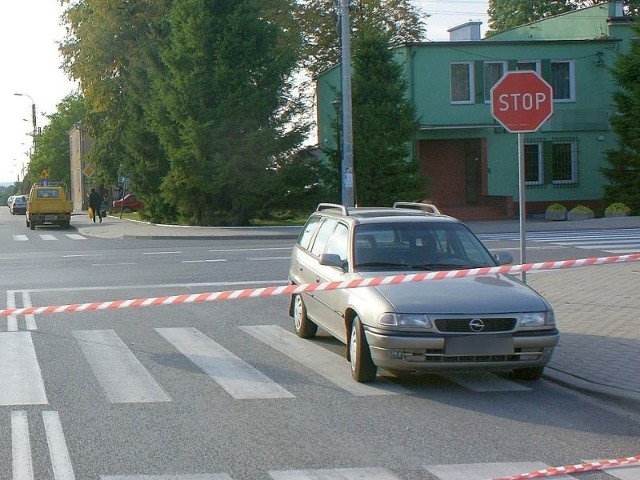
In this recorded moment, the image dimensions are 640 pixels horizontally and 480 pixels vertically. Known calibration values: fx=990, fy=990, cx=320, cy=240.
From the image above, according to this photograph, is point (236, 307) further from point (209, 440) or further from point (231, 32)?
point (231, 32)

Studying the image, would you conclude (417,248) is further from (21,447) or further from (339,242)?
(21,447)

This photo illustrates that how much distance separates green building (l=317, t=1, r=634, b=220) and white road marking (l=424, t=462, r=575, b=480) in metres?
33.5

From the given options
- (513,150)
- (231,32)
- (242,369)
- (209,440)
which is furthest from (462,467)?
(513,150)

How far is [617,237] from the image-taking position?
26859mm

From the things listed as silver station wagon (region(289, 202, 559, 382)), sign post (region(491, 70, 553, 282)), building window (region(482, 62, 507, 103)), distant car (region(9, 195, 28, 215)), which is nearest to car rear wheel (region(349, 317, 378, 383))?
silver station wagon (region(289, 202, 559, 382))

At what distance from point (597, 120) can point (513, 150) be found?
3.77m

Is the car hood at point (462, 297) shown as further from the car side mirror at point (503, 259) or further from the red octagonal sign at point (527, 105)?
the red octagonal sign at point (527, 105)

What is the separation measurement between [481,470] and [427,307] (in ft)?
7.77

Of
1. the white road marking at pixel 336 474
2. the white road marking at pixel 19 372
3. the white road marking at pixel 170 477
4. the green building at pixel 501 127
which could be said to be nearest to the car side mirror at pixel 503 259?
the white road marking at pixel 336 474

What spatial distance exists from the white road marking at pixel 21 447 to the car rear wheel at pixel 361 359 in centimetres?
287

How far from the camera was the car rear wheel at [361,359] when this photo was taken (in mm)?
8750

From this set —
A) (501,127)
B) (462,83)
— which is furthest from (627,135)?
(462,83)

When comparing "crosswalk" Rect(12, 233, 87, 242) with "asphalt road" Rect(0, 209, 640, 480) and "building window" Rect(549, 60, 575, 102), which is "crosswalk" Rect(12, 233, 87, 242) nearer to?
"building window" Rect(549, 60, 575, 102)

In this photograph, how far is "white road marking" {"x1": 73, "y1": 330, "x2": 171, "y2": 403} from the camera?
842 centimetres
